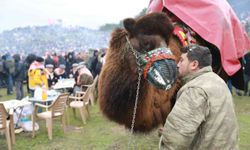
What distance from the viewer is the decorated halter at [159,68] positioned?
2.60 meters

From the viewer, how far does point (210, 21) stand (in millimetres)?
3562

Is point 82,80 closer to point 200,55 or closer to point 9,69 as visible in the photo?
point 9,69

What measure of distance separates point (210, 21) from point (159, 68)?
1.26 m

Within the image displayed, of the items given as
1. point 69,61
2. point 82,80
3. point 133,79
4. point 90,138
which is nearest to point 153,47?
point 133,79

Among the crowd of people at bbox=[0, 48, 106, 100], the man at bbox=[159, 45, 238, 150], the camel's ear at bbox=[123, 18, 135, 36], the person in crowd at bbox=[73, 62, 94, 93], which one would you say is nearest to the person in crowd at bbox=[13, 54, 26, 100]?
the crowd of people at bbox=[0, 48, 106, 100]

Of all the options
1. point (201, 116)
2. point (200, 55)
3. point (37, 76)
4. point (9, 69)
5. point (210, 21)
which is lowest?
point (9, 69)

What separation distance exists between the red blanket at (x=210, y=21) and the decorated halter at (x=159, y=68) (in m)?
0.94

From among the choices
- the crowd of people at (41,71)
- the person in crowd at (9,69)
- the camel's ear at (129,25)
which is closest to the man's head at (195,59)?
the camel's ear at (129,25)

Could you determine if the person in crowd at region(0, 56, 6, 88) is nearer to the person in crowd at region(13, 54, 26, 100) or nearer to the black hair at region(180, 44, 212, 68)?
the person in crowd at region(13, 54, 26, 100)

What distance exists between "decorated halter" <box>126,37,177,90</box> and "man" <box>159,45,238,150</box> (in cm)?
16

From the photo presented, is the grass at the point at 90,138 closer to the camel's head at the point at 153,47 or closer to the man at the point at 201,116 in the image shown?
the camel's head at the point at 153,47

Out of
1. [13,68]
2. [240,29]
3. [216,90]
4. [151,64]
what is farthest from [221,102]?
[13,68]

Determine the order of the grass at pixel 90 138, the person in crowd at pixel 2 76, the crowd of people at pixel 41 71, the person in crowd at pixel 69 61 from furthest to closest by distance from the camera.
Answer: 1. the person in crowd at pixel 69 61
2. the person in crowd at pixel 2 76
3. the crowd of people at pixel 41 71
4. the grass at pixel 90 138

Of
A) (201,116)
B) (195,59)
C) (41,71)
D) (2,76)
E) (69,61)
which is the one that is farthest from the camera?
(69,61)
